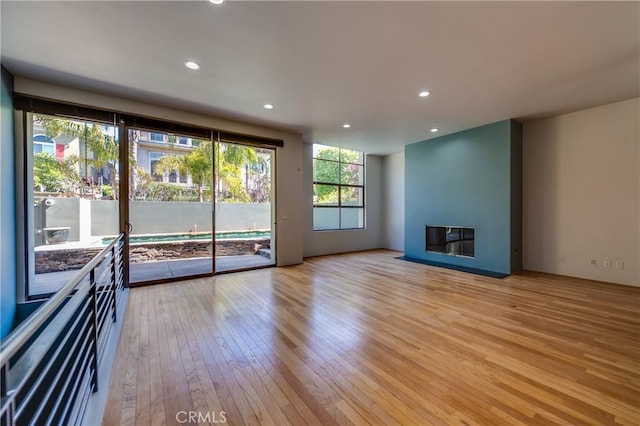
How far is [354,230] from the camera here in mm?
7797

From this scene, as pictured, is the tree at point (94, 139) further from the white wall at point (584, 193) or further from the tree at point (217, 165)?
the white wall at point (584, 193)

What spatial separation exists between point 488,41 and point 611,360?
9.85 feet

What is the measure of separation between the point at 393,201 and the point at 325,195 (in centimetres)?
221

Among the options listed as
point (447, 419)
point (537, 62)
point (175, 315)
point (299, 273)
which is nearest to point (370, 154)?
point (299, 273)

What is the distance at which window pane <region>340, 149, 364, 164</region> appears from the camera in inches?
304

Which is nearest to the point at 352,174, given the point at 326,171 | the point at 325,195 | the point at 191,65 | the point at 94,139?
the point at 326,171

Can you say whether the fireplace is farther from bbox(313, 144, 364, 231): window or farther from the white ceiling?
the white ceiling

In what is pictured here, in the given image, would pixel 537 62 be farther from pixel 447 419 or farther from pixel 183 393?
pixel 183 393

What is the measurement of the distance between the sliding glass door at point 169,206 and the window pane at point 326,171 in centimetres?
289

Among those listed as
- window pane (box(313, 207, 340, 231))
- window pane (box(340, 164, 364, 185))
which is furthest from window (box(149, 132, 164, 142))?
Result: window pane (box(340, 164, 364, 185))

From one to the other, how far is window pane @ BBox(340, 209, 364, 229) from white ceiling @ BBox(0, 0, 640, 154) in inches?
148

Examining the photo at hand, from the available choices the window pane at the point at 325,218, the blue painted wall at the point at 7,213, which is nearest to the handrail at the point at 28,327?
the blue painted wall at the point at 7,213

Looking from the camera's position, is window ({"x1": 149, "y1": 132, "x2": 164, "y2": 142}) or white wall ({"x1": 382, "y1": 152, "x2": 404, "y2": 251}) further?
white wall ({"x1": 382, "y1": 152, "x2": 404, "y2": 251})

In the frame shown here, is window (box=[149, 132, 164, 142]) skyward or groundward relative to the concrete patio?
skyward
